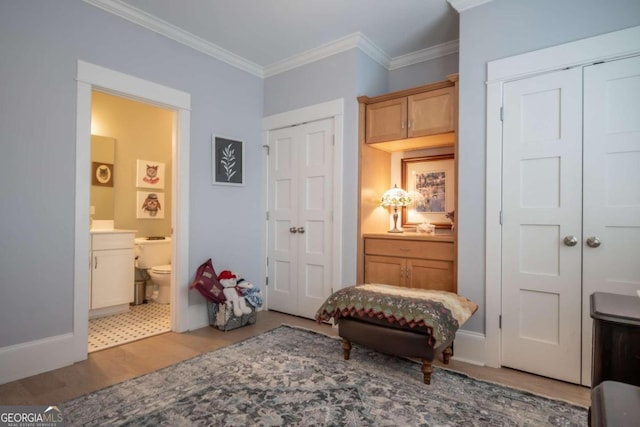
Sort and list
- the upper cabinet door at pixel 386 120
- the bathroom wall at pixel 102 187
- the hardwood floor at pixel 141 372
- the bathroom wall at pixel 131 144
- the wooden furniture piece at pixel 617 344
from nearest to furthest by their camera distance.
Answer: the wooden furniture piece at pixel 617 344, the hardwood floor at pixel 141 372, the upper cabinet door at pixel 386 120, the bathroom wall at pixel 102 187, the bathroom wall at pixel 131 144

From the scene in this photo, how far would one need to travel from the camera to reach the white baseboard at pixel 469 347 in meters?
2.49

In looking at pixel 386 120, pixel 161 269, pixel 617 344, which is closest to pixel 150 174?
pixel 161 269

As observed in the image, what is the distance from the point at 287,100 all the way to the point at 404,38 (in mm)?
1311

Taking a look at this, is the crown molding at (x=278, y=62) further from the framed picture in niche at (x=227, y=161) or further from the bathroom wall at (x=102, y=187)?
the bathroom wall at (x=102, y=187)

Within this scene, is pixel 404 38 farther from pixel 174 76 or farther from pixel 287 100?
pixel 174 76

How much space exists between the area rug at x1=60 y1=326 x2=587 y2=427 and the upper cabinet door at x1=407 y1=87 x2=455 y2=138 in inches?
72.0

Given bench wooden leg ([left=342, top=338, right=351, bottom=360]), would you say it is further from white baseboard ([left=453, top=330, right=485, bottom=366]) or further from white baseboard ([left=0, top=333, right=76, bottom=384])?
white baseboard ([left=0, top=333, right=76, bottom=384])

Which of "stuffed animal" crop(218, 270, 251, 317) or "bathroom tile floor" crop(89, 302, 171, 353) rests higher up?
"stuffed animal" crop(218, 270, 251, 317)

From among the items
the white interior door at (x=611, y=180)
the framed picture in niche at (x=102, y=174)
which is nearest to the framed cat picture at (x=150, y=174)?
the framed picture in niche at (x=102, y=174)

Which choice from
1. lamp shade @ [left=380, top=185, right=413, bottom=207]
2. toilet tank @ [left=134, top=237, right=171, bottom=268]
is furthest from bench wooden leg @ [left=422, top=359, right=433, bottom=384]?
toilet tank @ [left=134, top=237, right=171, bottom=268]

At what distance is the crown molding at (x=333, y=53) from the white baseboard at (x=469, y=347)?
265cm

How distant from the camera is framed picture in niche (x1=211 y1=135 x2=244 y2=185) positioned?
3420 millimetres

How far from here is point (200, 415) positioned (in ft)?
5.91

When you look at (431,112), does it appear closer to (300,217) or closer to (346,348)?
(300,217)
